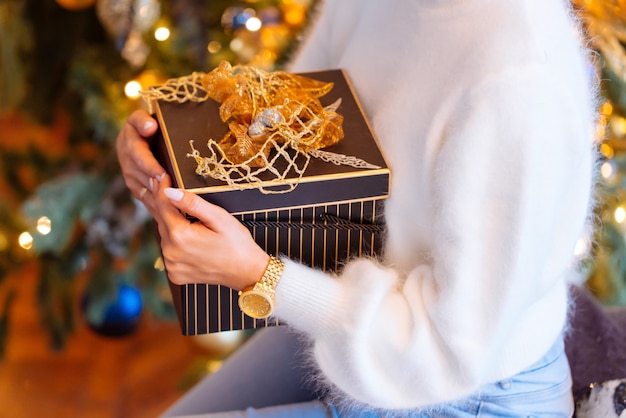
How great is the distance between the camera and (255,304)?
0.75 meters

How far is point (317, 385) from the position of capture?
89cm

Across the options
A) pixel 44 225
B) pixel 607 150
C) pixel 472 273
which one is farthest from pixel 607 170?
pixel 44 225

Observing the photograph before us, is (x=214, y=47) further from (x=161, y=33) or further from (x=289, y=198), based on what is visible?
(x=289, y=198)

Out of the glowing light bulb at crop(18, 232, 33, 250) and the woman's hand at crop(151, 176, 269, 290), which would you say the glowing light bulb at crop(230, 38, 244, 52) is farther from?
the woman's hand at crop(151, 176, 269, 290)

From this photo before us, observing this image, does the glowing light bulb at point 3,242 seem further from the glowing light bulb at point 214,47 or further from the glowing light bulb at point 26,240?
the glowing light bulb at point 214,47

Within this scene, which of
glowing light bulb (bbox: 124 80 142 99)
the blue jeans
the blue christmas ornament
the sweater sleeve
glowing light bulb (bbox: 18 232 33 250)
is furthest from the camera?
the blue christmas ornament

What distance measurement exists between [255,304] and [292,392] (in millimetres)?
243

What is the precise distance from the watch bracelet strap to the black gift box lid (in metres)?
0.06

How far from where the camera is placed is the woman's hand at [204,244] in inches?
27.1

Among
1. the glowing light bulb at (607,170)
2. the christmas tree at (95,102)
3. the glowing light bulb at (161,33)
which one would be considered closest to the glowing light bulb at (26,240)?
the christmas tree at (95,102)

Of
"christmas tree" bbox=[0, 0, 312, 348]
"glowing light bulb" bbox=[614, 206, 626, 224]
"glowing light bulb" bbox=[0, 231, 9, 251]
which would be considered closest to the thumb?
"christmas tree" bbox=[0, 0, 312, 348]

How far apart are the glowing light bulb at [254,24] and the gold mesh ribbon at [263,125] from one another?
1.51ft

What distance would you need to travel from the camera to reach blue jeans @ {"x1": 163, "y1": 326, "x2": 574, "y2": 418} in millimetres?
784

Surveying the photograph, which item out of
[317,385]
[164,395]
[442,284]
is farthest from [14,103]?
[442,284]
